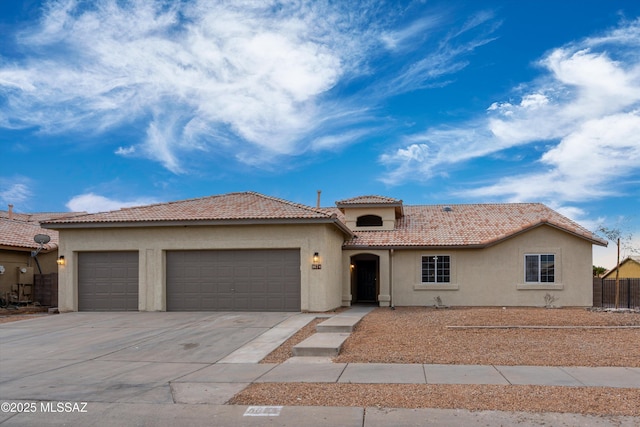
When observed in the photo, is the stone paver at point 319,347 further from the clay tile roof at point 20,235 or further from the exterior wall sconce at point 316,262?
the clay tile roof at point 20,235

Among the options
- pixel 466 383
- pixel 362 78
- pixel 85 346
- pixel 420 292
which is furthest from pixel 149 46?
pixel 466 383

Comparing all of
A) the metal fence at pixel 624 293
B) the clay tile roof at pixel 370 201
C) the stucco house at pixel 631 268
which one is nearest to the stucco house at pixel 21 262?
the clay tile roof at pixel 370 201

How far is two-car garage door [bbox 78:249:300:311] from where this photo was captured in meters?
18.7

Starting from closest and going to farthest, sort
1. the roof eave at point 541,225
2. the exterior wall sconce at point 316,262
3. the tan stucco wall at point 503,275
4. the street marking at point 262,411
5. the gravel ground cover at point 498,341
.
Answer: the street marking at point 262,411 < the gravel ground cover at point 498,341 < the exterior wall sconce at point 316,262 < the roof eave at point 541,225 < the tan stucco wall at point 503,275

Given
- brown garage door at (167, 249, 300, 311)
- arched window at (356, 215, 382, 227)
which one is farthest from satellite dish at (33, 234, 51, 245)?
arched window at (356, 215, 382, 227)

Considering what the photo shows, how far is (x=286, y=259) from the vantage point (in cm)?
1878

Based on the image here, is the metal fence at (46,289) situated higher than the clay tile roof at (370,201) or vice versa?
the clay tile roof at (370,201)

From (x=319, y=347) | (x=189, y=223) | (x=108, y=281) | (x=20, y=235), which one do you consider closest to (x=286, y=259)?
A: (x=189, y=223)

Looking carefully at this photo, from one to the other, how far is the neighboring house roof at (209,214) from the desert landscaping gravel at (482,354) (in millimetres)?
4334

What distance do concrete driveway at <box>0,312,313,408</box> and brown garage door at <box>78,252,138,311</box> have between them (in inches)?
36.7

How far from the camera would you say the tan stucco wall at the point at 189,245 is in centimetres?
1844

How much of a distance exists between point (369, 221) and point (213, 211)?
8150 millimetres

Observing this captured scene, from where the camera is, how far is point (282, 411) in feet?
23.6

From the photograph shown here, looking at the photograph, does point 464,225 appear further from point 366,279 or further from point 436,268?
point 366,279
